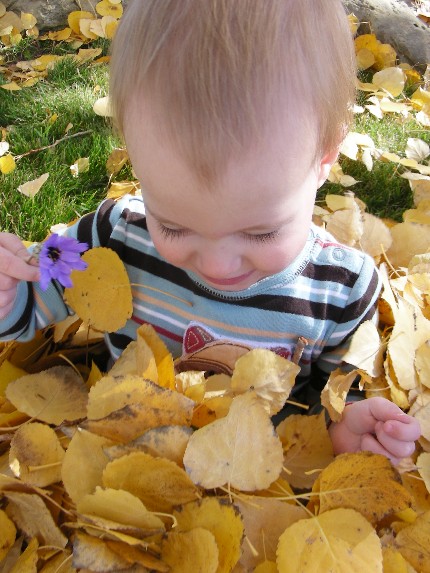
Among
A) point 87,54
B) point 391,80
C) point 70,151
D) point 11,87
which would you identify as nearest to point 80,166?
point 70,151

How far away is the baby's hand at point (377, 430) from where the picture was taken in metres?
0.87

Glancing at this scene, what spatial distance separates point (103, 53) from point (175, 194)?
154 centimetres

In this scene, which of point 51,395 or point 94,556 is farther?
point 51,395

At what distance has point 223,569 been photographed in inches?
28.5

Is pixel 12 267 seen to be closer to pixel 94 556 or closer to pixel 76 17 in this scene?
pixel 94 556

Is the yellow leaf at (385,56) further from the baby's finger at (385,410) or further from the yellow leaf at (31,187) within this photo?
the baby's finger at (385,410)

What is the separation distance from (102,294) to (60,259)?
154 millimetres

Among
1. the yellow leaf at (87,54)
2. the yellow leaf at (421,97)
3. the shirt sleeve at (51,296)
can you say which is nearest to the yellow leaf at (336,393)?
the shirt sleeve at (51,296)

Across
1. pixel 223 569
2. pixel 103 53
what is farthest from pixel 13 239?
pixel 103 53

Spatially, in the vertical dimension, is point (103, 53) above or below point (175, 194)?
below

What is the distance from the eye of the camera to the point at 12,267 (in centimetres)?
90

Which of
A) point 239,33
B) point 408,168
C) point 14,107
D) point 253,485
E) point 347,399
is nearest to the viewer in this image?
point 239,33

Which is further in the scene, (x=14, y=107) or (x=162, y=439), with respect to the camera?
(x=14, y=107)

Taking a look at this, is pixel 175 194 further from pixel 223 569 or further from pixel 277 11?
pixel 223 569
